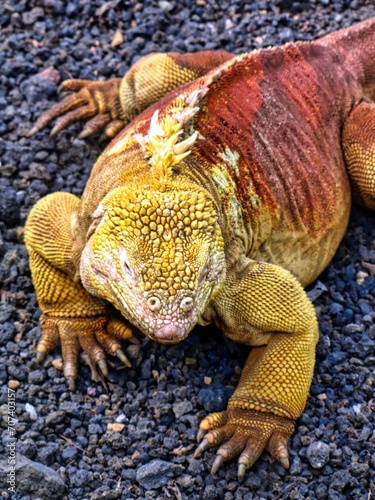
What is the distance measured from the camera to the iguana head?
4.82 metres

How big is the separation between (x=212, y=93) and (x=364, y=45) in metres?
1.89

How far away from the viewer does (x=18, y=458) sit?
540cm

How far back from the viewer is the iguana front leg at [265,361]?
5.63 meters

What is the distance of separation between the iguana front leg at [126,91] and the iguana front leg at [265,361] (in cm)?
205

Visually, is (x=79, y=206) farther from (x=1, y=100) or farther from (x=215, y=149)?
(x=1, y=100)

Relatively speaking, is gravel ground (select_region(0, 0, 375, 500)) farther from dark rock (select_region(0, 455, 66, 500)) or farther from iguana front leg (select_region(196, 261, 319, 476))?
iguana front leg (select_region(196, 261, 319, 476))

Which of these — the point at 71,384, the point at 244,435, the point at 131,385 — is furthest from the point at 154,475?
the point at 71,384

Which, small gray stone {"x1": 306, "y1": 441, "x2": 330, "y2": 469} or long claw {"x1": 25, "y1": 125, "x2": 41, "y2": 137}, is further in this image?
long claw {"x1": 25, "y1": 125, "x2": 41, "y2": 137}

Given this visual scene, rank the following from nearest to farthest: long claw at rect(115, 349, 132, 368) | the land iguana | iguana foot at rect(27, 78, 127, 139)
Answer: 1. the land iguana
2. long claw at rect(115, 349, 132, 368)
3. iguana foot at rect(27, 78, 127, 139)

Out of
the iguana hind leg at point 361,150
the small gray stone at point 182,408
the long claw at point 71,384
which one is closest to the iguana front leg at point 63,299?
the long claw at point 71,384

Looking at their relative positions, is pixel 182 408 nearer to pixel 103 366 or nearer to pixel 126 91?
pixel 103 366

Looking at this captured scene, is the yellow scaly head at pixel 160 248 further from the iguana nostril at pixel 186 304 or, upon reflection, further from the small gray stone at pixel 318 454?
the small gray stone at pixel 318 454

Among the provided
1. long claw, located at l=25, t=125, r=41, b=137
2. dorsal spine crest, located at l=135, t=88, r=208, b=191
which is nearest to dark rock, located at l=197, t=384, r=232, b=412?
dorsal spine crest, located at l=135, t=88, r=208, b=191

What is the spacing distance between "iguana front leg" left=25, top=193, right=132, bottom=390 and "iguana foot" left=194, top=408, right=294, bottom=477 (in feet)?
3.14
